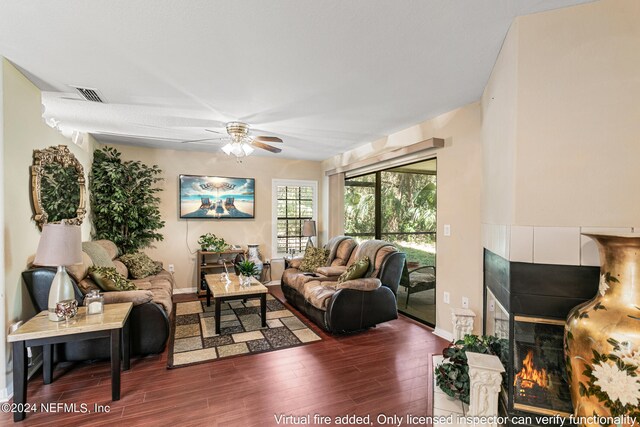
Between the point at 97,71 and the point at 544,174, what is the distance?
10.6ft

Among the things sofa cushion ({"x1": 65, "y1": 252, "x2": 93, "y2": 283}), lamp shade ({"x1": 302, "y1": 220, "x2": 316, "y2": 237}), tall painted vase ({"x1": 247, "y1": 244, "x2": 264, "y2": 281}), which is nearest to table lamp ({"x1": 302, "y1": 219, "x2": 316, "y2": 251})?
lamp shade ({"x1": 302, "y1": 220, "x2": 316, "y2": 237})

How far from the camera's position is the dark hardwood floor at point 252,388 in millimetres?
1979

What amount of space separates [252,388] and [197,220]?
3.63m

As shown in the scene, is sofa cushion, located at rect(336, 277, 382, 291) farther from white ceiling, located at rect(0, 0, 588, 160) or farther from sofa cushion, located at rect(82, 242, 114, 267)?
sofa cushion, located at rect(82, 242, 114, 267)

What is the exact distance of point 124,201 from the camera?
4.36 meters

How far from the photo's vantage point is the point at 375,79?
8.07 feet

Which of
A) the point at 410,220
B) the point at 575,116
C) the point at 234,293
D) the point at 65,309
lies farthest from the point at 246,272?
the point at 575,116

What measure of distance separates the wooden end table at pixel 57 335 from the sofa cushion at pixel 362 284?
2069 millimetres

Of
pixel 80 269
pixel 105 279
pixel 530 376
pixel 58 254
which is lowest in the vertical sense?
pixel 530 376

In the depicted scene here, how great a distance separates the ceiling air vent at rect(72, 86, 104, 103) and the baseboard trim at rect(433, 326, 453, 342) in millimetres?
4244

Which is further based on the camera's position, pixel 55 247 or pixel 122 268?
pixel 122 268

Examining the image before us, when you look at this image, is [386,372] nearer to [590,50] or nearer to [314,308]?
[314,308]

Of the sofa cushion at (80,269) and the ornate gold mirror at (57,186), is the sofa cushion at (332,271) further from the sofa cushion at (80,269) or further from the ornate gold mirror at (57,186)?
the ornate gold mirror at (57,186)

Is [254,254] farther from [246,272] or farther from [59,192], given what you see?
[59,192]
